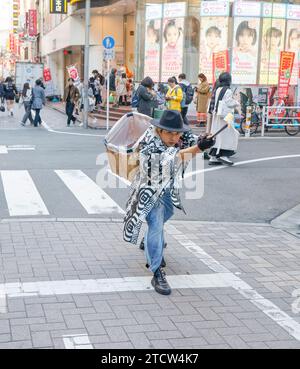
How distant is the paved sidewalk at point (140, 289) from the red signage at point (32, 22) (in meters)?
51.7

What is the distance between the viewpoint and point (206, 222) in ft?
25.6

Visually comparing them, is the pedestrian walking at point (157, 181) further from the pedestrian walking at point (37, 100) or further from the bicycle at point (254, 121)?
the pedestrian walking at point (37, 100)

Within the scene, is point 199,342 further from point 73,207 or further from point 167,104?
point 167,104

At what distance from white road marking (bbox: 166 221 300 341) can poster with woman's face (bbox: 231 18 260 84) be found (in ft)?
58.6

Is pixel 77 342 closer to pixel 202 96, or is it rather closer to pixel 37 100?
pixel 202 96

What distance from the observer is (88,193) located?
9391 mm

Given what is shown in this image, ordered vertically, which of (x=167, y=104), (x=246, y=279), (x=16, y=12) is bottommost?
(x=246, y=279)

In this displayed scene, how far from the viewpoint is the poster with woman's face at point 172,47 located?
24.4 meters

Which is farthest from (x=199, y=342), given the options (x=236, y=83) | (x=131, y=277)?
(x=236, y=83)

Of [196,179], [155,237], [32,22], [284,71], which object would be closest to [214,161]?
[196,179]

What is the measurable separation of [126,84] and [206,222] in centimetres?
1940

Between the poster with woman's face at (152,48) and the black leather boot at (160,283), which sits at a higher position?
the poster with woman's face at (152,48)

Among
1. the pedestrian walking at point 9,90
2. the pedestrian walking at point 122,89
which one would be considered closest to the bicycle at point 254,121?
the pedestrian walking at point 122,89

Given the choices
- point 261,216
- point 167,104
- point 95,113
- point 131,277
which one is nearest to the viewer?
Result: point 131,277
